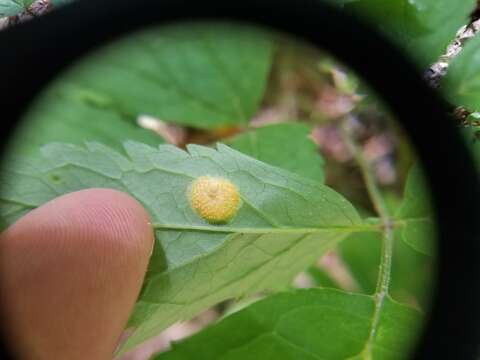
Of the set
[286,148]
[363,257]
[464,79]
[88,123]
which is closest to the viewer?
[464,79]

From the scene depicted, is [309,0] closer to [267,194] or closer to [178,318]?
[267,194]

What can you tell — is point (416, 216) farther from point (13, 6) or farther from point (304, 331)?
point (13, 6)

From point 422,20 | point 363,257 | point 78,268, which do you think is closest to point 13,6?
point 78,268

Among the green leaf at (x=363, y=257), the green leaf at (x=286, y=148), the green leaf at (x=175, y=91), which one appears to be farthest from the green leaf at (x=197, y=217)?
the green leaf at (x=363, y=257)

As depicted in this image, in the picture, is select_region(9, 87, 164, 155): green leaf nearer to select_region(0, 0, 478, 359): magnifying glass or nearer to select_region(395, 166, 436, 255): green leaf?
select_region(0, 0, 478, 359): magnifying glass

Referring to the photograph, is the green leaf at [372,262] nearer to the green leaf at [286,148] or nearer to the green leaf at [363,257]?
the green leaf at [363,257]

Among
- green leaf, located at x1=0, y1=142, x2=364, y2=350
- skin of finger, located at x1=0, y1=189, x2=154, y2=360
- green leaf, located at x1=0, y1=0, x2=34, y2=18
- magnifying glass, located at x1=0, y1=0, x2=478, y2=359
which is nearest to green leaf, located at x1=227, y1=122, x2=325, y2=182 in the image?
magnifying glass, located at x1=0, y1=0, x2=478, y2=359

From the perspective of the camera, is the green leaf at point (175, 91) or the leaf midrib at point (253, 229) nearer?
the leaf midrib at point (253, 229)

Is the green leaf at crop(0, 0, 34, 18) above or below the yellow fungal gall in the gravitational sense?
above
